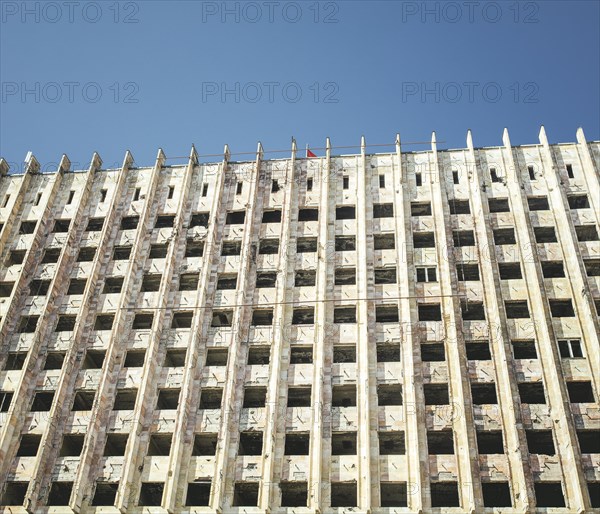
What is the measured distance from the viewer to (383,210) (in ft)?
160

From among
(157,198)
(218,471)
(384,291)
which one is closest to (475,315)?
(384,291)

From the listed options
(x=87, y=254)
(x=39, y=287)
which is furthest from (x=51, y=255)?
(x=39, y=287)

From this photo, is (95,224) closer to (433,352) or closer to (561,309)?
(433,352)

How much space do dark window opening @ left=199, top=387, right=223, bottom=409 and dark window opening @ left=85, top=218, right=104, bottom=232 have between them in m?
14.4

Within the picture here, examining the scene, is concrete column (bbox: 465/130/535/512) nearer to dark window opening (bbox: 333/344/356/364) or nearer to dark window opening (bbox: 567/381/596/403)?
dark window opening (bbox: 567/381/596/403)

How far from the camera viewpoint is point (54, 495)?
38.6 m

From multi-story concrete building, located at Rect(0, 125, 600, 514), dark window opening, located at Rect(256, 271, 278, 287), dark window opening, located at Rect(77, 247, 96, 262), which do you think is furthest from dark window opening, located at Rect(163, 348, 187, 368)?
dark window opening, located at Rect(77, 247, 96, 262)

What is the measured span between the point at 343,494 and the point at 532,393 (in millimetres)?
10867

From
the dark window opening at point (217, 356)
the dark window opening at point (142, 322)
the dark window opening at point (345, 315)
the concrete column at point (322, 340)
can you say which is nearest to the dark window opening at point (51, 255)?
the dark window opening at point (142, 322)

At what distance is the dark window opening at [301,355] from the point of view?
139 feet

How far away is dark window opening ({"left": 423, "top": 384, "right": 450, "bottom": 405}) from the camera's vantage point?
40.1 meters

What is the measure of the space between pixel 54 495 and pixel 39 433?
3.28 meters

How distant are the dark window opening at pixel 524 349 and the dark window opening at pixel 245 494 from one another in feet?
49.7

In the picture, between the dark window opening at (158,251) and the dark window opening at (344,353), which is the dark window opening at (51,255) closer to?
the dark window opening at (158,251)
